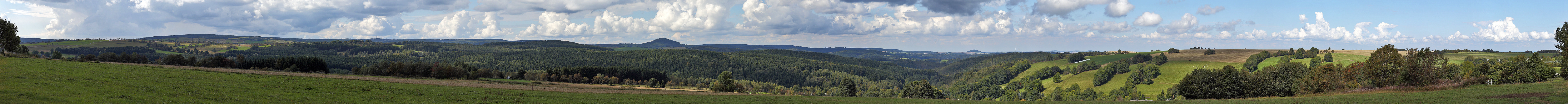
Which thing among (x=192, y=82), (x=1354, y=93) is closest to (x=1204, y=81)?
(x=1354, y=93)

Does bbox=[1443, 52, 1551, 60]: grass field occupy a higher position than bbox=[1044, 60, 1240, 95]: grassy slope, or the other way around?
bbox=[1443, 52, 1551, 60]: grass field

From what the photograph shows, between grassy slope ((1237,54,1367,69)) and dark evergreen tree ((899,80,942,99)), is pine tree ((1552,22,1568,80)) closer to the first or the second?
dark evergreen tree ((899,80,942,99))

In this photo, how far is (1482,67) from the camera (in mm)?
99062

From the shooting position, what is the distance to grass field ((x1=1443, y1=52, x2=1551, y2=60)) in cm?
15438

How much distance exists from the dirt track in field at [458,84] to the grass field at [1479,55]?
17296cm

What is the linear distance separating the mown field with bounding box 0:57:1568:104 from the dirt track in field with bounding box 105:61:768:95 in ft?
35.1

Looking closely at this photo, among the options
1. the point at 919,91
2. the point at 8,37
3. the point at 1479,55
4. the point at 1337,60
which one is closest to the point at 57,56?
the point at 8,37

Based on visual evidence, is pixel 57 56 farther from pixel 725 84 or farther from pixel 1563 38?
pixel 1563 38

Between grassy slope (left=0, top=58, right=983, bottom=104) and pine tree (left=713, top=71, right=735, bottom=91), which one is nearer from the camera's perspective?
grassy slope (left=0, top=58, right=983, bottom=104)

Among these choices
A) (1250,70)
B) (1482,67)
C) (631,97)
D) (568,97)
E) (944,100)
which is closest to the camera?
(568,97)

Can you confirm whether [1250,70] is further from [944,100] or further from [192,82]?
[192,82]

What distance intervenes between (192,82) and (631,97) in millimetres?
31347

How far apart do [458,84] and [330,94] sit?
5306cm

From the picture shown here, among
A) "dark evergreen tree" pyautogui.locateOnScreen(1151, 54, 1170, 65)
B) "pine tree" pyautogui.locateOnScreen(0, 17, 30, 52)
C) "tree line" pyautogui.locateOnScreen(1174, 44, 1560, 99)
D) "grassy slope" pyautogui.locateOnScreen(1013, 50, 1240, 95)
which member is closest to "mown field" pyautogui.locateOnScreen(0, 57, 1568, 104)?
"tree line" pyautogui.locateOnScreen(1174, 44, 1560, 99)
